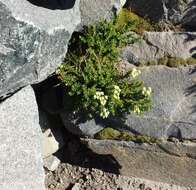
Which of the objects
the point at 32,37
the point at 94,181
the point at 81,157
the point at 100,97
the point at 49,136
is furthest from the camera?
the point at 81,157

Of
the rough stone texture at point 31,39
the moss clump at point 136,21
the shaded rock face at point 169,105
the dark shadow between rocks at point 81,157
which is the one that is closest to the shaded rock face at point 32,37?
the rough stone texture at point 31,39

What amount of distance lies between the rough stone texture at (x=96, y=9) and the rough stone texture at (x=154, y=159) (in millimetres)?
1543

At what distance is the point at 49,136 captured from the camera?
23.0 feet

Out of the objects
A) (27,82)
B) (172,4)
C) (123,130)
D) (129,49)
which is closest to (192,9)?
(172,4)

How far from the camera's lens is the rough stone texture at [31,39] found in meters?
5.12

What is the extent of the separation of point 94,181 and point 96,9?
7.52ft

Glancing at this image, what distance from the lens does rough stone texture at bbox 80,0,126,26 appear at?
618cm

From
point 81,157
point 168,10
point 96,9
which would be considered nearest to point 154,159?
point 81,157

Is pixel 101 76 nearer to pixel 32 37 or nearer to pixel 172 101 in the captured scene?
pixel 172 101

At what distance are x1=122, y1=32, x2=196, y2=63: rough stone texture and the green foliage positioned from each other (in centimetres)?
17

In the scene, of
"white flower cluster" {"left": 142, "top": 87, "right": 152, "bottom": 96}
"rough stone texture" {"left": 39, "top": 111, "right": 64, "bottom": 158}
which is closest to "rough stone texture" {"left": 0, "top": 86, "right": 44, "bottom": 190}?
"rough stone texture" {"left": 39, "top": 111, "right": 64, "bottom": 158}

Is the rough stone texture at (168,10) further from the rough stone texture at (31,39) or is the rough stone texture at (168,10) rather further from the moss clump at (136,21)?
the rough stone texture at (31,39)

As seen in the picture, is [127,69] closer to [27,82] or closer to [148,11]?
[148,11]

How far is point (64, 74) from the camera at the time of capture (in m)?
6.20
